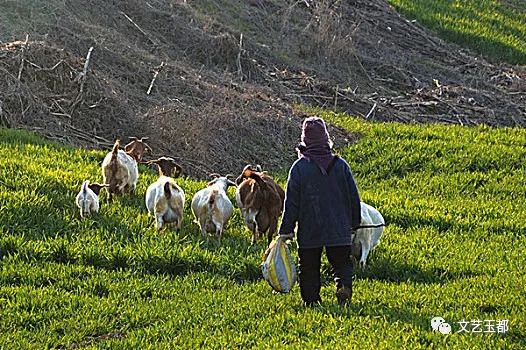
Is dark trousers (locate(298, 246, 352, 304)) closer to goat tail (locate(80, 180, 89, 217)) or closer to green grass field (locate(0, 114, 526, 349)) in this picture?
green grass field (locate(0, 114, 526, 349))

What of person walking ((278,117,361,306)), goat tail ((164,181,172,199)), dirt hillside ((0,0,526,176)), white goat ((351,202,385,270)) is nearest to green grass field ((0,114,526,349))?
white goat ((351,202,385,270))

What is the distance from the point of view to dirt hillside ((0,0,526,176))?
15.7m

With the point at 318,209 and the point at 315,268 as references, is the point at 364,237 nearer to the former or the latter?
the point at 315,268

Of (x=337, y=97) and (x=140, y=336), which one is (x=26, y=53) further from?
(x=140, y=336)

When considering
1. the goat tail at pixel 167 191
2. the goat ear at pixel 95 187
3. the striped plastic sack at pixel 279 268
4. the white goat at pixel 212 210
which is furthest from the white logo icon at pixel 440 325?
the goat ear at pixel 95 187

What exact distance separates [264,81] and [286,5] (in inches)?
311

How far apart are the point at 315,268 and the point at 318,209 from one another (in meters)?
0.57

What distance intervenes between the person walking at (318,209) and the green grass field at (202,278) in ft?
0.98

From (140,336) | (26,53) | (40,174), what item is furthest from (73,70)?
(140,336)

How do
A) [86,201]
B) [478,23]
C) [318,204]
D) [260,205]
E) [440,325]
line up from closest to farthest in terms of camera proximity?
[440,325], [318,204], [260,205], [86,201], [478,23]

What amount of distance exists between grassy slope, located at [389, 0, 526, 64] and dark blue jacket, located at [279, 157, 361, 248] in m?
22.7

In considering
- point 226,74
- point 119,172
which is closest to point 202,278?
point 119,172

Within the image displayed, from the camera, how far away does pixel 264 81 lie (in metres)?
21.4

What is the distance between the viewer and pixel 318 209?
812cm
